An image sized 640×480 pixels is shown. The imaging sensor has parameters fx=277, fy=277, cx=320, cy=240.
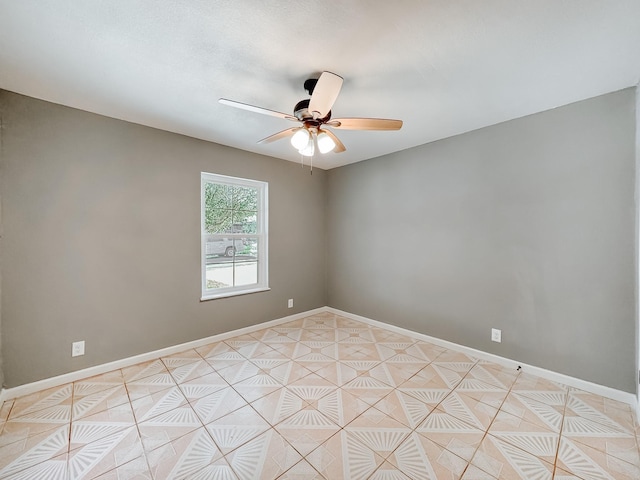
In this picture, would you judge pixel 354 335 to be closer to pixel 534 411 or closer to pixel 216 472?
pixel 534 411

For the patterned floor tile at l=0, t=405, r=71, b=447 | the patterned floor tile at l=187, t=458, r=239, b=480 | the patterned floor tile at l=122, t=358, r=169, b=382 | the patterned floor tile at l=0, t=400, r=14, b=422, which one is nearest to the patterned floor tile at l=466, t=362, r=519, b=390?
the patterned floor tile at l=187, t=458, r=239, b=480

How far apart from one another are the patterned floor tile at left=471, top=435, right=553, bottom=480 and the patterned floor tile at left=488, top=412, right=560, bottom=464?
0.05 m

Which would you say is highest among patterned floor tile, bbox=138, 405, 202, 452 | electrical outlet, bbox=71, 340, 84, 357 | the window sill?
the window sill

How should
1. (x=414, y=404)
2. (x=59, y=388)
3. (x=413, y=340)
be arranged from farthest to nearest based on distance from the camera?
(x=413, y=340)
(x=59, y=388)
(x=414, y=404)

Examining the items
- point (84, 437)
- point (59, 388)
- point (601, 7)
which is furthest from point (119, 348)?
point (601, 7)

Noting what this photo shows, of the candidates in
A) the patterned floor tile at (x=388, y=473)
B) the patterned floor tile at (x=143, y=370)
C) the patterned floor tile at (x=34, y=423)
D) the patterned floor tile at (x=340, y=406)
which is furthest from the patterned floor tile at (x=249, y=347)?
the patterned floor tile at (x=388, y=473)

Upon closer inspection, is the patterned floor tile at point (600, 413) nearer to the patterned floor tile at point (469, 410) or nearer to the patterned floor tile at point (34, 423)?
the patterned floor tile at point (469, 410)

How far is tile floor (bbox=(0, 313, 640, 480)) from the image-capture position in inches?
60.1

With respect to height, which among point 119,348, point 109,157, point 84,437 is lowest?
point 84,437

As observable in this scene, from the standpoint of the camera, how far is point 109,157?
258 cm

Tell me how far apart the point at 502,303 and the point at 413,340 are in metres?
1.10

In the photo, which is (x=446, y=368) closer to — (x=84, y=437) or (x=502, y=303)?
(x=502, y=303)

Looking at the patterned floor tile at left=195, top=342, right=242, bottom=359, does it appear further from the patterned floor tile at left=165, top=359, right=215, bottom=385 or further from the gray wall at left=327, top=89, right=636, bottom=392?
the gray wall at left=327, top=89, right=636, bottom=392

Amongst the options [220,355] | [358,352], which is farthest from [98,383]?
[358,352]
